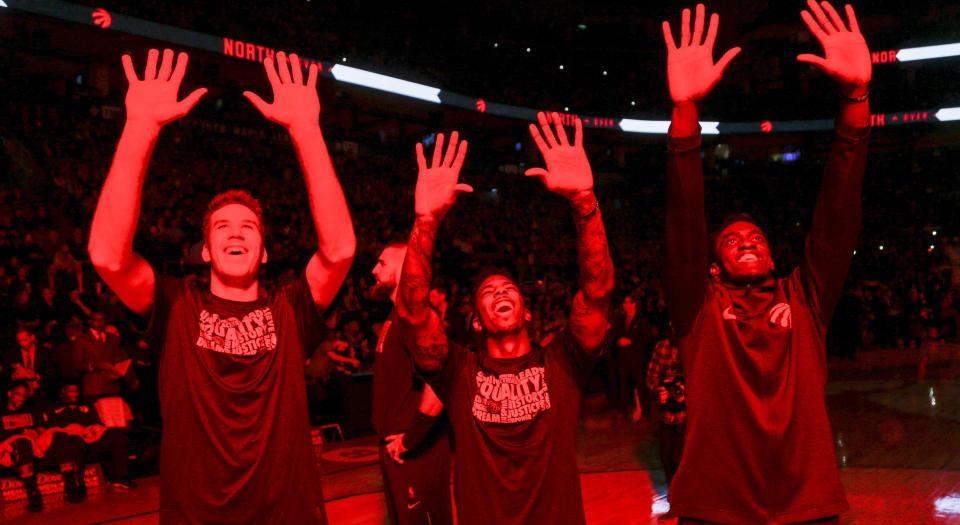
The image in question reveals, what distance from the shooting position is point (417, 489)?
11.1ft

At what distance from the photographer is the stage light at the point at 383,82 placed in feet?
64.8

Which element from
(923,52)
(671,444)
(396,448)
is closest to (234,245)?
(396,448)

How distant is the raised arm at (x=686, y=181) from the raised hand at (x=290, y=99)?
1264mm

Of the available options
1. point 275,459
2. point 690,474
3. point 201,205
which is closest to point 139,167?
point 275,459

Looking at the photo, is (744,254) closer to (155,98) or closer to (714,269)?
(714,269)

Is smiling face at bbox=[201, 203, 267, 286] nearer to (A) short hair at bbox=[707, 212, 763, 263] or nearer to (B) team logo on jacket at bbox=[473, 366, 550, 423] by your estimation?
(B) team logo on jacket at bbox=[473, 366, 550, 423]

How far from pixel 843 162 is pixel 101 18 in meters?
15.9

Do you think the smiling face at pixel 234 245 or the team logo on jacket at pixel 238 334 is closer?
the team logo on jacket at pixel 238 334

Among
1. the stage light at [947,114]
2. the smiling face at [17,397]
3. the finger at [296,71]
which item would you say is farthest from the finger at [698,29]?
the stage light at [947,114]

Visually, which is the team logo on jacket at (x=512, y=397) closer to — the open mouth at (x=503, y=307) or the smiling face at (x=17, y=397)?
the open mouth at (x=503, y=307)

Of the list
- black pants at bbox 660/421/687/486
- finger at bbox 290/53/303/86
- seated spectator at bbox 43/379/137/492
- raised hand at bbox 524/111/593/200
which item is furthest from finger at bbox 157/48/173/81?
seated spectator at bbox 43/379/137/492

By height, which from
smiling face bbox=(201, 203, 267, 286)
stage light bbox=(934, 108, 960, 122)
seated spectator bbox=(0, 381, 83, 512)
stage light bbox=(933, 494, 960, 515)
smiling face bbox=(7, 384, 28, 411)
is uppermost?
stage light bbox=(934, 108, 960, 122)

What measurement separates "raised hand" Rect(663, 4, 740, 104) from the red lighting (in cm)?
1521

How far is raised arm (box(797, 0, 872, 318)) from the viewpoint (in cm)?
255
